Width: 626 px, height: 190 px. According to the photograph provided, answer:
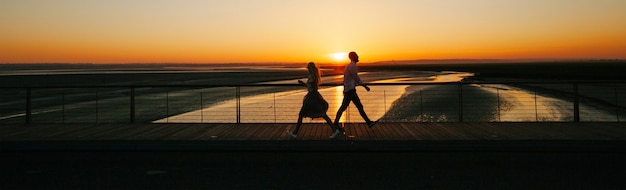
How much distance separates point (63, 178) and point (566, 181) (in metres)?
5.60

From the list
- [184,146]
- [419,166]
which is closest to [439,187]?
[419,166]

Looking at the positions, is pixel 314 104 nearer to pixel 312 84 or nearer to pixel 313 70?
pixel 312 84

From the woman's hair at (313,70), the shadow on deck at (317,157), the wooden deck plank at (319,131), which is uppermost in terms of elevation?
the woman's hair at (313,70)

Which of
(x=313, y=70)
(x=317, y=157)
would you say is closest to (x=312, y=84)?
(x=313, y=70)

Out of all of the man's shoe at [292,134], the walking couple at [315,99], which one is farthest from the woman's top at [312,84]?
the man's shoe at [292,134]

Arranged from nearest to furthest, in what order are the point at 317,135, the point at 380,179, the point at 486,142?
the point at 380,179 → the point at 486,142 → the point at 317,135

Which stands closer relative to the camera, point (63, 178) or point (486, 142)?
point (63, 178)

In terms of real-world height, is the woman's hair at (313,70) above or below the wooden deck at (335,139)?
above

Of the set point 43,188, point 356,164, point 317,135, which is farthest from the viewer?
point 317,135

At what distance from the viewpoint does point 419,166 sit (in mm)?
6078

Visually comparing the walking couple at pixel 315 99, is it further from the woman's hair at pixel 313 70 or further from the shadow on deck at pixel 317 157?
the shadow on deck at pixel 317 157

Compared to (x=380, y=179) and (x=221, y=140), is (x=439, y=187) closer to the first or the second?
(x=380, y=179)

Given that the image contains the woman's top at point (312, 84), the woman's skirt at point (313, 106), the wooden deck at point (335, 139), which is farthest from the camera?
the woman's skirt at point (313, 106)

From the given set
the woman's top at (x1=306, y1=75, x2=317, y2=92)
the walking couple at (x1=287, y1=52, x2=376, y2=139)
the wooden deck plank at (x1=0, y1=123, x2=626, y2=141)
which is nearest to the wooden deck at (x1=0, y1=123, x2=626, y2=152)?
the wooden deck plank at (x1=0, y1=123, x2=626, y2=141)
